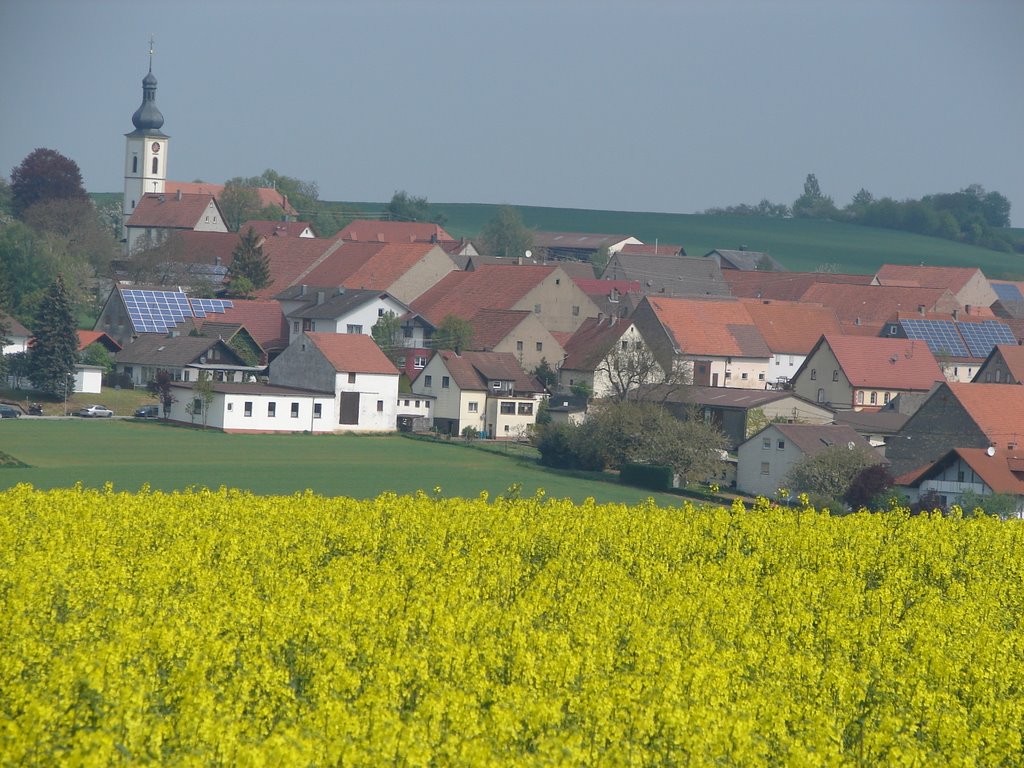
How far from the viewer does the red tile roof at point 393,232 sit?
132375 millimetres

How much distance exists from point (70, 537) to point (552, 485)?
88.1ft

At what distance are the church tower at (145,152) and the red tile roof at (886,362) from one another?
8187 cm

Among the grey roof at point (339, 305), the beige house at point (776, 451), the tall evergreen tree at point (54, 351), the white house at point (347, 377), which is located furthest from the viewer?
the grey roof at point (339, 305)

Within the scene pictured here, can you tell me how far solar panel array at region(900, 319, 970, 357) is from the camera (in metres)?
85.1

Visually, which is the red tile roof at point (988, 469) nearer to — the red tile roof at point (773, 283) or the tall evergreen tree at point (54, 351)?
the tall evergreen tree at point (54, 351)

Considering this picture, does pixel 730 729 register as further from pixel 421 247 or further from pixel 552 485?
pixel 421 247

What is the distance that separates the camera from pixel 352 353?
219 ft

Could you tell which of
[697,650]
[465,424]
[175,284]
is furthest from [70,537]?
[175,284]

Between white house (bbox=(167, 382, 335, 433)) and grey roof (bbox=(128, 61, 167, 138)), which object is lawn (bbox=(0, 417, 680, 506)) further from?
grey roof (bbox=(128, 61, 167, 138))

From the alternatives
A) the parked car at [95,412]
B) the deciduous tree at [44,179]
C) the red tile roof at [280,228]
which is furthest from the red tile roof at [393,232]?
the parked car at [95,412]

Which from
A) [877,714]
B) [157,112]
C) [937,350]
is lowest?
[877,714]

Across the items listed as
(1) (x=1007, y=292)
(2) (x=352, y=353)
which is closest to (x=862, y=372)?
(2) (x=352, y=353)

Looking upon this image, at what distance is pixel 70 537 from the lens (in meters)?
23.9

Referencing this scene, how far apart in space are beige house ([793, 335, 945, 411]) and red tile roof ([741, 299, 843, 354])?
444 inches
